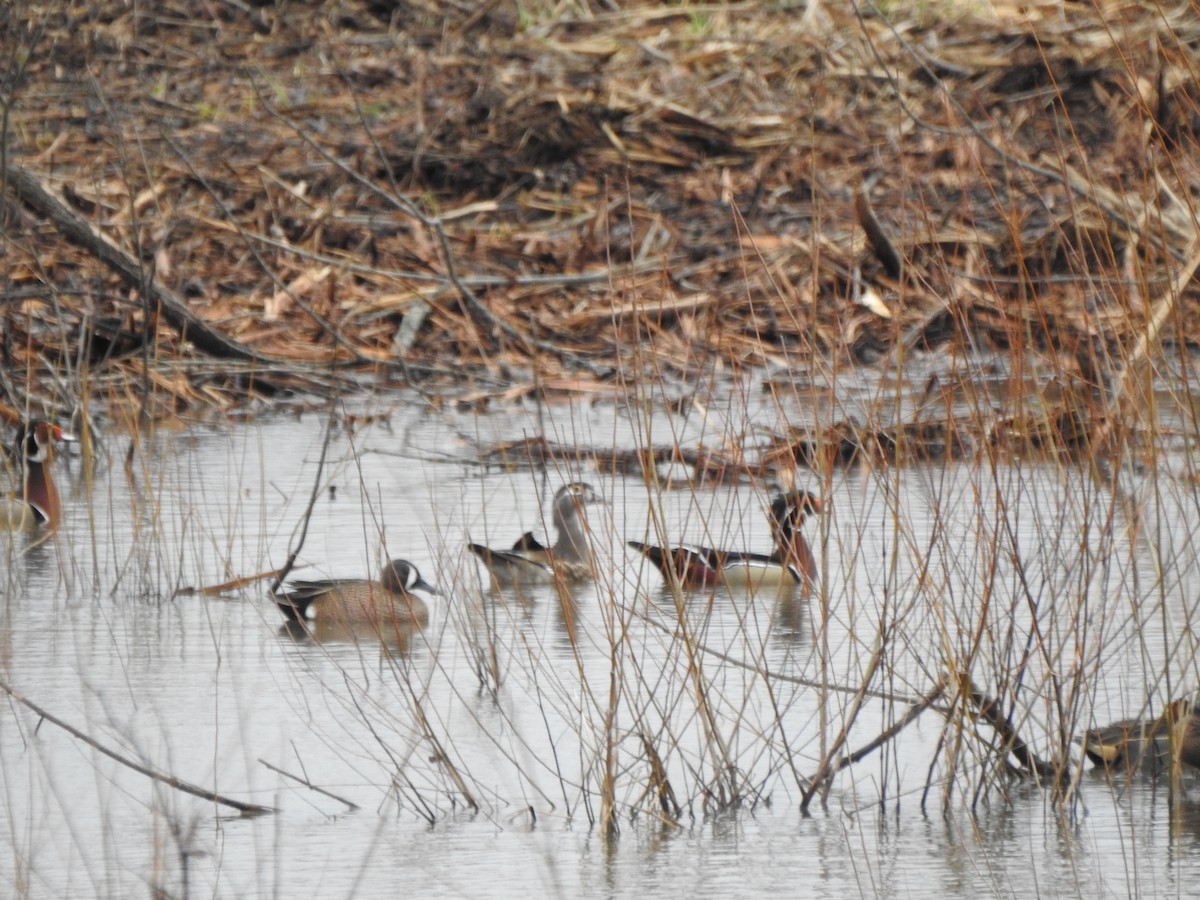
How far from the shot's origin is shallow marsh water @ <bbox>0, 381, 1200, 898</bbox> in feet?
13.7

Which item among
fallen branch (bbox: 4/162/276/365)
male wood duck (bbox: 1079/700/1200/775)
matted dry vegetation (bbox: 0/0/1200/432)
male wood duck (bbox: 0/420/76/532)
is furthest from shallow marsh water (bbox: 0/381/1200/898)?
matted dry vegetation (bbox: 0/0/1200/432)

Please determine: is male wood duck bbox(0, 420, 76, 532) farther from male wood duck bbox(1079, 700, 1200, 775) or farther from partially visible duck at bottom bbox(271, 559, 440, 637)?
male wood duck bbox(1079, 700, 1200, 775)

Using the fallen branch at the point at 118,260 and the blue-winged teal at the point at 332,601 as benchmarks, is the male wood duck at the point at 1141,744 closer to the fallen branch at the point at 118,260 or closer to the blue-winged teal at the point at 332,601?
the blue-winged teal at the point at 332,601

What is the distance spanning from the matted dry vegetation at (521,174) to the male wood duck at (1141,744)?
527cm

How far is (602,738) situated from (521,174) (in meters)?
9.50

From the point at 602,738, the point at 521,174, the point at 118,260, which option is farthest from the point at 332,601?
the point at 521,174

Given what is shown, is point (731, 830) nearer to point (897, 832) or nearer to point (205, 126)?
point (897, 832)

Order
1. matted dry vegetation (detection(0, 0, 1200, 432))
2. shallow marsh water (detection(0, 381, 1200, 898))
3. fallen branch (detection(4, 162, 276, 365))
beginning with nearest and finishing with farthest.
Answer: shallow marsh water (detection(0, 381, 1200, 898))
fallen branch (detection(4, 162, 276, 365))
matted dry vegetation (detection(0, 0, 1200, 432))

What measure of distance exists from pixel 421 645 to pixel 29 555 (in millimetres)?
1839

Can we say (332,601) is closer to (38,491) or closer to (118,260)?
(38,491)

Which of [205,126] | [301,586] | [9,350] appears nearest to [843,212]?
[205,126]

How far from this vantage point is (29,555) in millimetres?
7586

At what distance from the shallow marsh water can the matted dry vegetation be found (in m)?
3.50

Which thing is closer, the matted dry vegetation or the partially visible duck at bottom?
the partially visible duck at bottom
